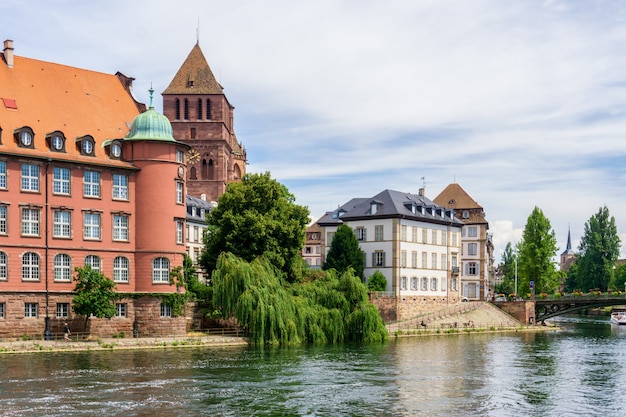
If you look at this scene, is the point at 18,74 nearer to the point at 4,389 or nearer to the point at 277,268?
the point at 277,268

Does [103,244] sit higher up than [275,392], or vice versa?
[103,244]

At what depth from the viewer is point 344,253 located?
289 ft

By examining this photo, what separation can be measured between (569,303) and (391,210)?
25629 mm

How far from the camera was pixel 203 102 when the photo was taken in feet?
380

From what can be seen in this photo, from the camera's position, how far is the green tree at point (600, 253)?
461 ft

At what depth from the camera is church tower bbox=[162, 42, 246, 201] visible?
116 m

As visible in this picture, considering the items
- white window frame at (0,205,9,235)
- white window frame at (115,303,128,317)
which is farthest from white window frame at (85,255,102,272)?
white window frame at (0,205,9,235)

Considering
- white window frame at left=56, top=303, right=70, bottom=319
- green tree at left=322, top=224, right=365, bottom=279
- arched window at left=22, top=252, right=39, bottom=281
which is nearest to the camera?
arched window at left=22, top=252, right=39, bottom=281

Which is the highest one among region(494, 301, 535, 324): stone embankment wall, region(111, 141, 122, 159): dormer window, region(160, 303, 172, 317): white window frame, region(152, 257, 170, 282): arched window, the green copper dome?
the green copper dome

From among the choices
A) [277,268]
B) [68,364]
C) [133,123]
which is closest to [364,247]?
[277,268]

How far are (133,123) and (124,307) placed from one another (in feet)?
44.3

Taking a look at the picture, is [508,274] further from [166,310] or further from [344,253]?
[166,310]

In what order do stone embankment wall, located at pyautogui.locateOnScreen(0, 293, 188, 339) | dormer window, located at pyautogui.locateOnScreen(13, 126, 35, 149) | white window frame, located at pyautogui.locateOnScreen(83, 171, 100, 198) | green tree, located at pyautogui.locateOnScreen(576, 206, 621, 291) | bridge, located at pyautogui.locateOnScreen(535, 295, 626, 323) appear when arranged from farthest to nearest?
green tree, located at pyautogui.locateOnScreen(576, 206, 621, 291) < bridge, located at pyautogui.locateOnScreen(535, 295, 626, 323) < white window frame, located at pyautogui.locateOnScreen(83, 171, 100, 198) < dormer window, located at pyautogui.locateOnScreen(13, 126, 35, 149) < stone embankment wall, located at pyautogui.locateOnScreen(0, 293, 188, 339)

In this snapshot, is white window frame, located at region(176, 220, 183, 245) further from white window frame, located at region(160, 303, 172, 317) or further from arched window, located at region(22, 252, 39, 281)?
arched window, located at region(22, 252, 39, 281)
